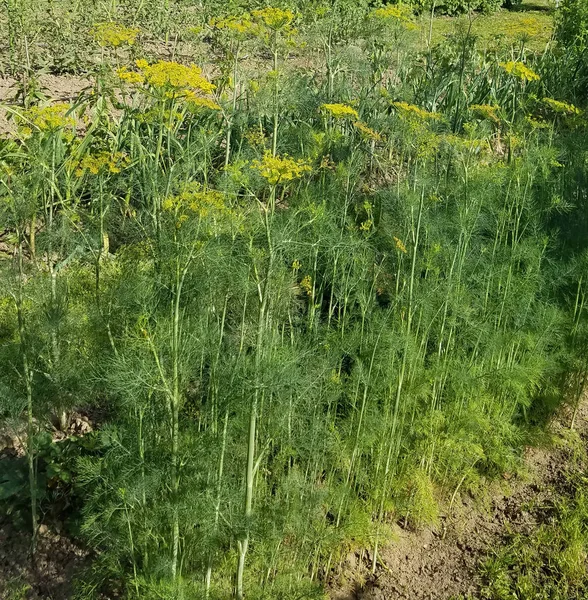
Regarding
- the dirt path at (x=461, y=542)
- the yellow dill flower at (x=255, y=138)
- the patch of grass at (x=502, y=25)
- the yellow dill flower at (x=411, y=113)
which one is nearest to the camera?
the dirt path at (x=461, y=542)

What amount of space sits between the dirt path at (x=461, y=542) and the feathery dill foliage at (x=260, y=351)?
0.14m

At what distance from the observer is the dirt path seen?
381 centimetres

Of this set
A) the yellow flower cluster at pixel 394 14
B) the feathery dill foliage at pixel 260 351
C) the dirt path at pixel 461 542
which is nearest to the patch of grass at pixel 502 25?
the yellow flower cluster at pixel 394 14

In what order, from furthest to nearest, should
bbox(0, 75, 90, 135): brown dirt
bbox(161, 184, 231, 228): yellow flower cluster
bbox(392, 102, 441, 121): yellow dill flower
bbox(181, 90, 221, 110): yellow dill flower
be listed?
bbox(0, 75, 90, 135): brown dirt, bbox(392, 102, 441, 121): yellow dill flower, bbox(181, 90, 221, 110): yellow dill flower, bbox(161, 184, 231, 228): yellow flower cluster

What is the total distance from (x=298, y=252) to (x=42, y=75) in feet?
19.1

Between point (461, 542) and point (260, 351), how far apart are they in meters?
2.05

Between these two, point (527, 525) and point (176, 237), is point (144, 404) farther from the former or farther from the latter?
point (527, 525)

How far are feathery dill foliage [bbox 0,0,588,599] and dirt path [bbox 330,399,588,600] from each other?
0.47ft

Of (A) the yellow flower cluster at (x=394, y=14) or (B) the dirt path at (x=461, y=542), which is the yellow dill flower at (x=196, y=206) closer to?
(B) the dirt path at (x=461, y=542)

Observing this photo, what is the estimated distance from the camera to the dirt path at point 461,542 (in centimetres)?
381

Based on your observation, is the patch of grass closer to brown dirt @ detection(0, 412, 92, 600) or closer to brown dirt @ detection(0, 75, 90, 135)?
brown dirt @ detection(0, 75, 90, 135)

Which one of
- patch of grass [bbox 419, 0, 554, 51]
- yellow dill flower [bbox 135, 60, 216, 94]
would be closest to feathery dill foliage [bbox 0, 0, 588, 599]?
yellow dill flower [bbox 135, 60, 216, 94]

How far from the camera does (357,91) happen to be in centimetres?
745

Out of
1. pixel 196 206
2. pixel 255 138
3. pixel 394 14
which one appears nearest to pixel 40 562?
pixel 196 206
